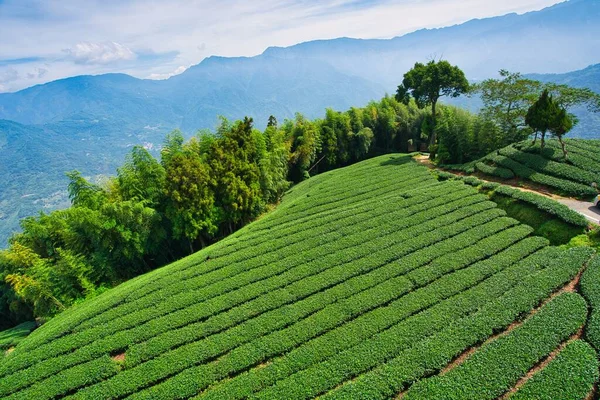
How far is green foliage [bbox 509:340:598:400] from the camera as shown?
11383 mm

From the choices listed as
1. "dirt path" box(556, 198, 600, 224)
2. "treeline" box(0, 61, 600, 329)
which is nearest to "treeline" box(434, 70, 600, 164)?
"treeline" box(0, 61, 600, 329)

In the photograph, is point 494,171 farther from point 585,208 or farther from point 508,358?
point 508,358

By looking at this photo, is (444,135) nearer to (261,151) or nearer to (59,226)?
(261,151)

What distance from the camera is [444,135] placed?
40656 millimetres

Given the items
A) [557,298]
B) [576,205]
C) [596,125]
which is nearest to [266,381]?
[557,298]

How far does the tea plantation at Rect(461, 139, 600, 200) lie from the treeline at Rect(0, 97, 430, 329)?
86.7 feet

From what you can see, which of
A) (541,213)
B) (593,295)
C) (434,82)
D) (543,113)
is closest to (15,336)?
(593,295)

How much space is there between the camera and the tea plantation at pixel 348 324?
13000mm

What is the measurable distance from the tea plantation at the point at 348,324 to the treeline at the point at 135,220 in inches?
176

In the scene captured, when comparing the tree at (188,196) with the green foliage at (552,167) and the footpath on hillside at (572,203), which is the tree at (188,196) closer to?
the footpath on hillside at (572,203)

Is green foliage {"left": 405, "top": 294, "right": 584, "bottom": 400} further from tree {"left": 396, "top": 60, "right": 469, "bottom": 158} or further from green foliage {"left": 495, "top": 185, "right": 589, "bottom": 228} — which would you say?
tree {"left": 396, "top": 60, "right": 469, "bottom": 158}

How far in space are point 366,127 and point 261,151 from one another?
2593cm

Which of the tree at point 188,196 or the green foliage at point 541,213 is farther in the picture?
the tree at point 188,196

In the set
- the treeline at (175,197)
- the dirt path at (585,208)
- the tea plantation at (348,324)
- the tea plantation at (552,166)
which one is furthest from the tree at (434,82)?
the tea plantation at (348,324)
